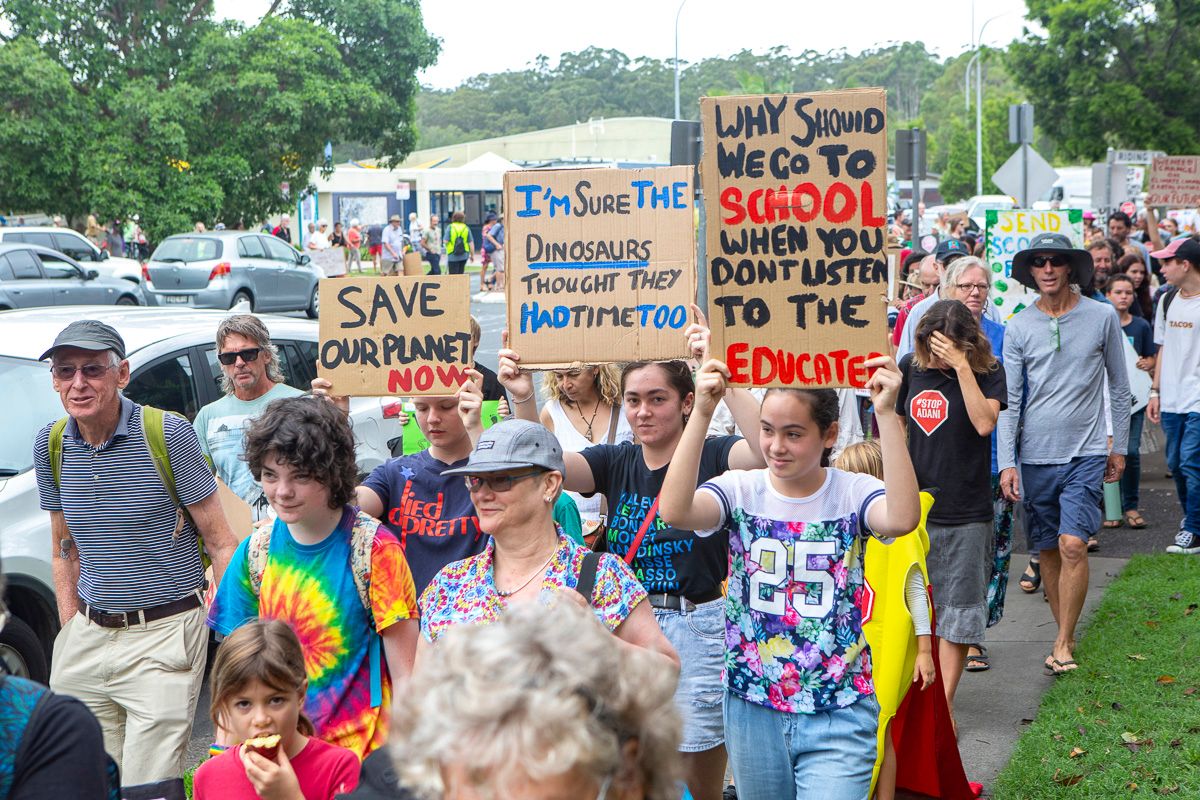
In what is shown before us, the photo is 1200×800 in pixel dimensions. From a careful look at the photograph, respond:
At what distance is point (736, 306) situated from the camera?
4418 millimetres

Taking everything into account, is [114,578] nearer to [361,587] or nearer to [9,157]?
[361,587]

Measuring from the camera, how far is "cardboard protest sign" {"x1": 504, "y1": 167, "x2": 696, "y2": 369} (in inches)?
193

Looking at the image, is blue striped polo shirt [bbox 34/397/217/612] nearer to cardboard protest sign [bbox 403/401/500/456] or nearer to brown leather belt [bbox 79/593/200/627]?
brown leather belt [bbox 79/593/200/627]

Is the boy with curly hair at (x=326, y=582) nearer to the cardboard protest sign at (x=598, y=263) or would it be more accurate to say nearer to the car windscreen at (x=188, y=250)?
the cardboard protest sign at (x=598, y=263)

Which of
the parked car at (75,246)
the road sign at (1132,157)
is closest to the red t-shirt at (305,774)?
the road sign at (1132,157)

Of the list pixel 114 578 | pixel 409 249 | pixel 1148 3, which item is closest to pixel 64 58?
pixel 409 249

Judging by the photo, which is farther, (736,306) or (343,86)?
(343,86)

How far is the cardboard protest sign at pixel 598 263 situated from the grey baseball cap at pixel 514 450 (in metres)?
1.35

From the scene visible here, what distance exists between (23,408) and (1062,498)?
510cm

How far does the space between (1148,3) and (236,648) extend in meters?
32.7

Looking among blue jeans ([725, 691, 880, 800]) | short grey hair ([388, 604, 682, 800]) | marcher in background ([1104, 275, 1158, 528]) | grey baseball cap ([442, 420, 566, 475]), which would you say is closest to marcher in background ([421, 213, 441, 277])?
marcher in background ([1104, 275, 1158, 528])

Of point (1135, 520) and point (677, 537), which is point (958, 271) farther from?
point (677, 537)

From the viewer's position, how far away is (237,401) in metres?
6.00

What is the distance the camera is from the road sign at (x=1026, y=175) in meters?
15.4
